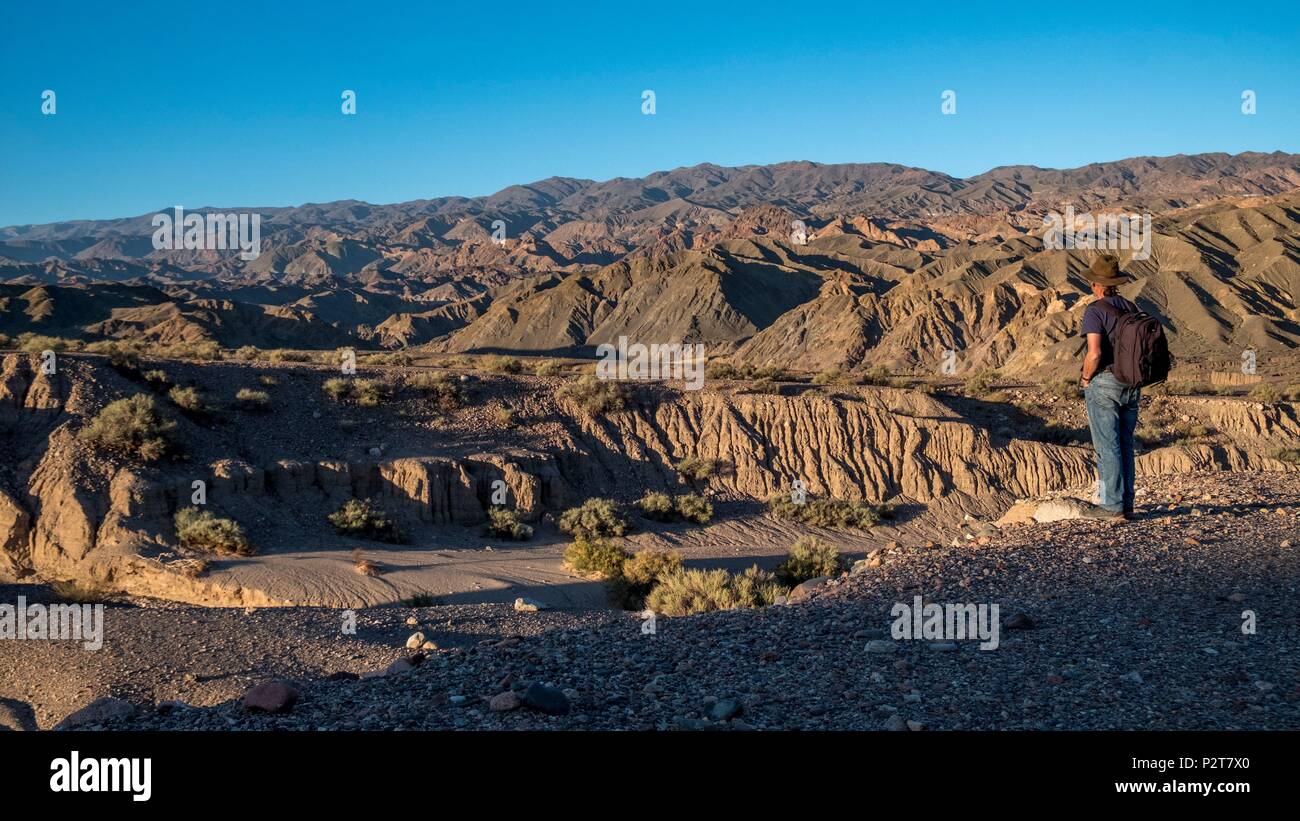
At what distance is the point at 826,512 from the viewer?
79.4ft

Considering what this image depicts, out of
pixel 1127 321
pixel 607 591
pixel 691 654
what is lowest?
pixel 607 591

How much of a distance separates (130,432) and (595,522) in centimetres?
973

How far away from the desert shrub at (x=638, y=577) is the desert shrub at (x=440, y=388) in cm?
911

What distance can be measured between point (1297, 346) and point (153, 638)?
56524 mm

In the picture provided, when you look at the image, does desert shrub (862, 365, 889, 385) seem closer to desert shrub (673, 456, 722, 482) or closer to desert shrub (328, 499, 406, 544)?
desert shrub (673, 456, 722, 482)

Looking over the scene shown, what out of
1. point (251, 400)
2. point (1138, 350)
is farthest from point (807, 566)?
point (251, 400)

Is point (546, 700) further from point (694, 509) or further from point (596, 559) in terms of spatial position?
point (694, 509)

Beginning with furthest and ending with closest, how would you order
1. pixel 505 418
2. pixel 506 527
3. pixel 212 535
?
pixel 505 418
pixel 506 527
pixel 212 535

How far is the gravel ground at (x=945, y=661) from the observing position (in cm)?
495

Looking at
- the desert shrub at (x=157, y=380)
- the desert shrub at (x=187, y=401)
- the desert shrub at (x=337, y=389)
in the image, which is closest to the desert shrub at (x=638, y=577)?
the desert shrub at (x=337, y=389)

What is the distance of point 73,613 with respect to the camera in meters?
13.7
